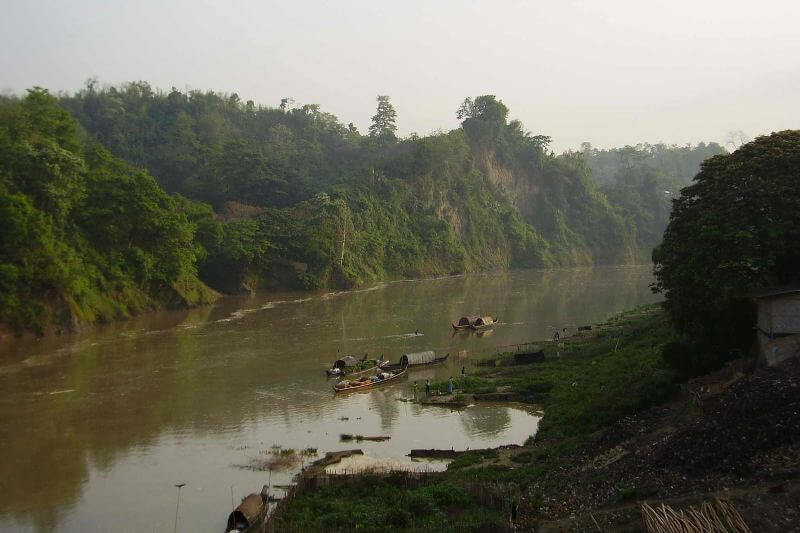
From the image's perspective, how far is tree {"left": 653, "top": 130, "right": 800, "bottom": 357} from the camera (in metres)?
15.8

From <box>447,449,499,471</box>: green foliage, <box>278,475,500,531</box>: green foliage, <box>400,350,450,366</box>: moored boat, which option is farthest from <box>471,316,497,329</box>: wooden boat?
<box>278,475,500,531</box>: green foliage

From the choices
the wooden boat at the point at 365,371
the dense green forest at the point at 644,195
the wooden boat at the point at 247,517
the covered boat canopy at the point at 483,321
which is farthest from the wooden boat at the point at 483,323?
the dense green forest at the point at 644,195

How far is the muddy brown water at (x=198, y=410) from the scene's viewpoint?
626 inches

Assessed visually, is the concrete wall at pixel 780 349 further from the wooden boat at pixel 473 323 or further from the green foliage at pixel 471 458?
the wooden boat at pixel 473 323

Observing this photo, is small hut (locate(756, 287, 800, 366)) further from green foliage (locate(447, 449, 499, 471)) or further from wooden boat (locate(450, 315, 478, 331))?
wooden boat (locate(450, 315, 478, 331))

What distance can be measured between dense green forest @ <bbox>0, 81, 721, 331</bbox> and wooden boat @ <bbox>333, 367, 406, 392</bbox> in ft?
63.3

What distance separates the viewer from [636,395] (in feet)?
56.0

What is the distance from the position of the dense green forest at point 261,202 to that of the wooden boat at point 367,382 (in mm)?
19281

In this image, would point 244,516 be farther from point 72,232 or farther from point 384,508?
point 72,232

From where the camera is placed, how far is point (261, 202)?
230 feet

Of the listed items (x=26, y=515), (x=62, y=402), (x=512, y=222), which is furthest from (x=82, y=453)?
(x=512, y=222)

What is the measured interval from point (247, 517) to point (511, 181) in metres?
94.9

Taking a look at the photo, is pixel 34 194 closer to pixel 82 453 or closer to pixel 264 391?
pixel 264 391

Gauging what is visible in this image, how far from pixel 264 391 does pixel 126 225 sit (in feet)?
79.6
